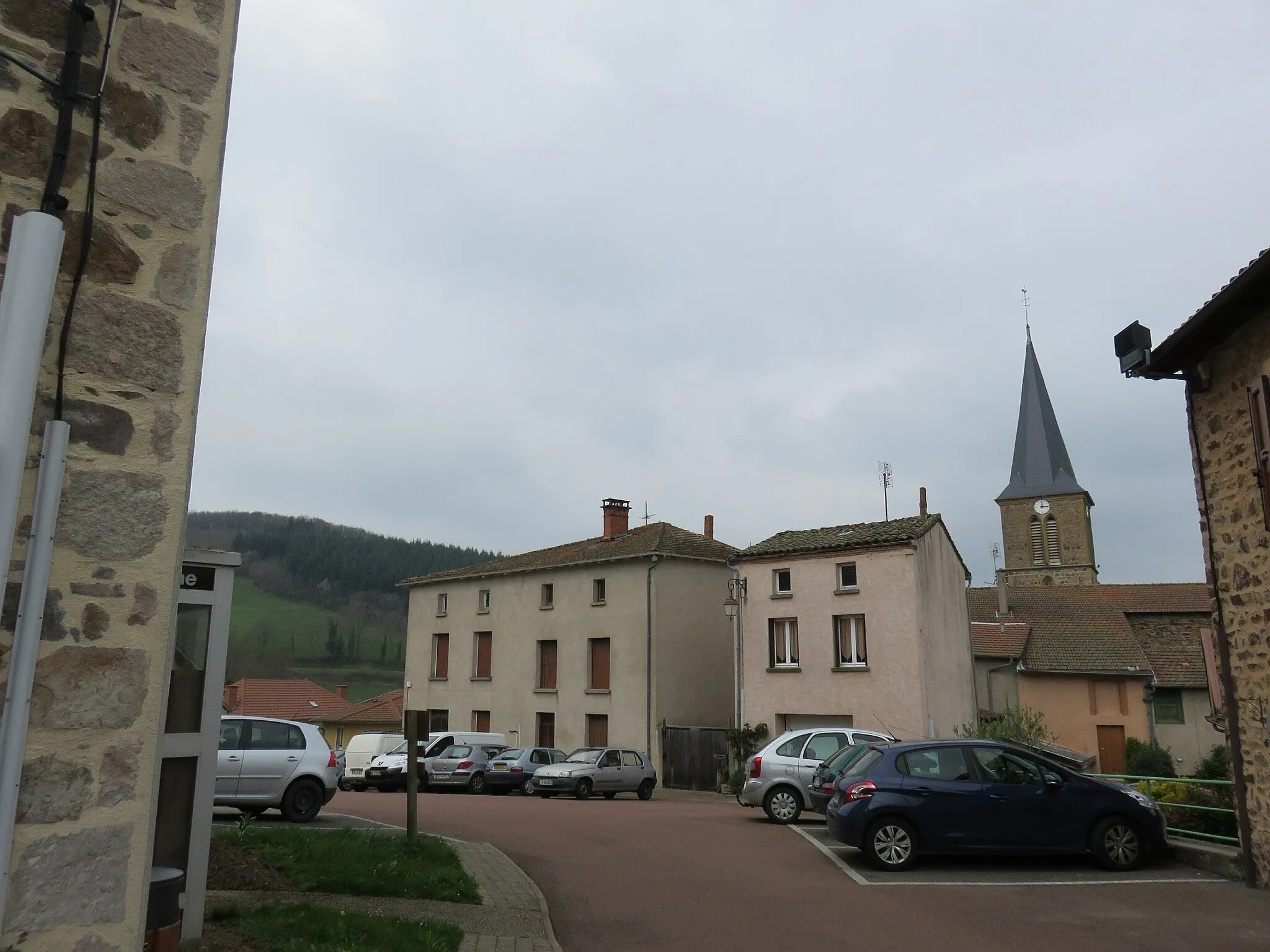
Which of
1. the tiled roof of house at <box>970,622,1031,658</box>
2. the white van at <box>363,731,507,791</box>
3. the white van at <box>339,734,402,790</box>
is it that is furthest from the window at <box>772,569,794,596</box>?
the white van at <box>339,734,402,790</box>

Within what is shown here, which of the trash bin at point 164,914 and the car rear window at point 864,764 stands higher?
the car rear window at point 864,764

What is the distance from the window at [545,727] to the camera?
3422 cm

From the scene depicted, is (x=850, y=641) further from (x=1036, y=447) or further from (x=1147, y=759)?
(x=1036, y=447)

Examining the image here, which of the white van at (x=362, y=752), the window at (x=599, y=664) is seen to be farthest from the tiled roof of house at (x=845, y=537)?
the white van at (x=362, y=752)

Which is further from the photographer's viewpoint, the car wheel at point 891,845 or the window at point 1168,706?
the window at point 1168,706

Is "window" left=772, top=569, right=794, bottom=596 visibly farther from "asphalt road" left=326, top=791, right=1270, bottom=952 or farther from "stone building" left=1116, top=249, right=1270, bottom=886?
"stone building" left=1116, top=249, right=1270, bottom=886

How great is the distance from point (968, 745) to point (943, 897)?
2.27m

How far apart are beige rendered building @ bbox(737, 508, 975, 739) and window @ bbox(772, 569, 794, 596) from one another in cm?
3

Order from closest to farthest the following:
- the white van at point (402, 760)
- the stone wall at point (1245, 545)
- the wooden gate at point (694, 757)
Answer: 1. the stone wall at point (1245, 545)
2. the white van at point (402, 760)
3. the wooden gate at point (694, 757)

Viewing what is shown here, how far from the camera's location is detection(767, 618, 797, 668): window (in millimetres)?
28844

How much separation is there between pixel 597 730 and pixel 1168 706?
859 inches

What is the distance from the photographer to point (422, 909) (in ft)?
24.6

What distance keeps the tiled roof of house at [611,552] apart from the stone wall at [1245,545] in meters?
21.6

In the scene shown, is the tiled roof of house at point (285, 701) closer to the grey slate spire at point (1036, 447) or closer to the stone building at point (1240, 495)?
the grey slate spire at point (1036, 447)
